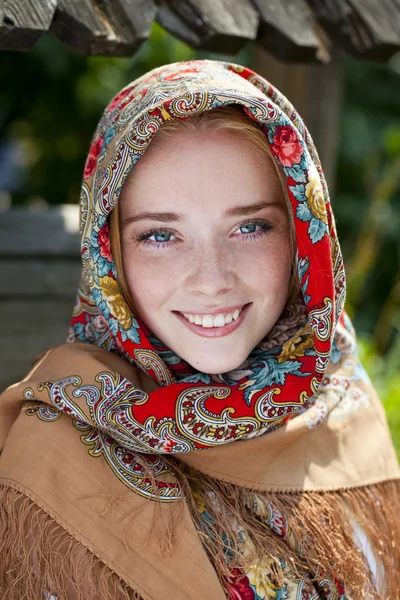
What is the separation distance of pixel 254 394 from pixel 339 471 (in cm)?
38

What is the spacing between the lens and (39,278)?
11.9 ft

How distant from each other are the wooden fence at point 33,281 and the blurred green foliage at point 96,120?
2055 millimetres

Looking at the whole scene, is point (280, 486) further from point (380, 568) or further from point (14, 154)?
point (14, 154)

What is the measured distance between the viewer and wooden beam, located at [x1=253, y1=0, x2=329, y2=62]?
2170 mm

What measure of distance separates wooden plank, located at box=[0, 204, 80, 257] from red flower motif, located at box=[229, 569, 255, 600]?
216 centimetres

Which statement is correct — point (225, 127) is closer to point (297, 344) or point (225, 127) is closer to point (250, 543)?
point (297, 344)

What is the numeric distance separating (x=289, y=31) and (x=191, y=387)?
1079 mm

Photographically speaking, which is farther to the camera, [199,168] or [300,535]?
[300,535]

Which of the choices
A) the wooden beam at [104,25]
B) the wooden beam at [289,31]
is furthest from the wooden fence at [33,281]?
the wooden beam at [104,25]

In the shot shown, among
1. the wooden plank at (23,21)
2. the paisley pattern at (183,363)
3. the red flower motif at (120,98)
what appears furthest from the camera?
the red flower motif at (120,98)

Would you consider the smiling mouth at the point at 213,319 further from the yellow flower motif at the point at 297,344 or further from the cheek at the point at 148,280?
the yellow flower motif at the point at 297,344

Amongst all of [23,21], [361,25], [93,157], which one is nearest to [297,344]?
[93,157]

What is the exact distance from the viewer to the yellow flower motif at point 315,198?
1777 millimetres

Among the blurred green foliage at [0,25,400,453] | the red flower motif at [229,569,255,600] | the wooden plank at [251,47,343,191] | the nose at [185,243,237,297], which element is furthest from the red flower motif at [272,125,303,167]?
the blurred green foliage at [0,25,400,453]
